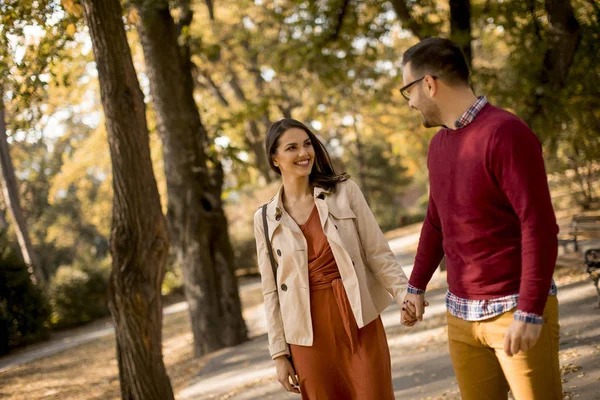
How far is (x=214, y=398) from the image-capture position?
812cm

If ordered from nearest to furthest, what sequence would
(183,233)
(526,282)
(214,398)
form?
1. (526,282)
2. (214,398)
3. (183,233)

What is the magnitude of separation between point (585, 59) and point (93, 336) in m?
14.9

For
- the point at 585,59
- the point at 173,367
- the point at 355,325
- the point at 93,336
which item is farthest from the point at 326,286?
the point at 93,336

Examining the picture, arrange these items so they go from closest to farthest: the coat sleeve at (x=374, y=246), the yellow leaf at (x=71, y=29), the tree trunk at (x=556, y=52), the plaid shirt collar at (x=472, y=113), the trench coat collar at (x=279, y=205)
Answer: the plaid shirt collar at (x=472, y=113) < the coat sleeve at (x=374, y=246) < the trench coat collar at (x=279, y=205) < the yellow leaf at (x=71, y=29) < the tree trunk at (x=556, y=52)

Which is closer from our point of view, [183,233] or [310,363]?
[310,363]

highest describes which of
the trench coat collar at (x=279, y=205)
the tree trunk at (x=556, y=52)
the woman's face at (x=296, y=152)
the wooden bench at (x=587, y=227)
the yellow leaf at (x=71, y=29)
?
the yellow leaf at (x=71, y=29)

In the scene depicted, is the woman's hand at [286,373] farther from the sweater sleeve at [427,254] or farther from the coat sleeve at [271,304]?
the sweater sleeve at [427,254]

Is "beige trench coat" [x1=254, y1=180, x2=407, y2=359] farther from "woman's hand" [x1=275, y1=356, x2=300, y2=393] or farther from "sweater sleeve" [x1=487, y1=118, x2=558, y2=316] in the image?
"sweater sleeve" [x1=487, y1=118, x2=558, y2=316]

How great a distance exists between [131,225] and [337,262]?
11.0ft

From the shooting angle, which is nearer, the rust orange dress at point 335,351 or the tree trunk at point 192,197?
the rust orange dress at point 335,351

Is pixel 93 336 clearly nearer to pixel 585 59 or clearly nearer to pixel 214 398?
pixel 214 398

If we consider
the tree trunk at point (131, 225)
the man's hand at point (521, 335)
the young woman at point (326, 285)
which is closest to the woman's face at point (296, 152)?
the young woman at point (326, 285)

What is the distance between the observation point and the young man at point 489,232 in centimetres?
223

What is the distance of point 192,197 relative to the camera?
11211 mm
